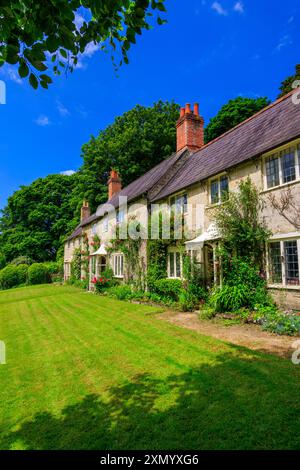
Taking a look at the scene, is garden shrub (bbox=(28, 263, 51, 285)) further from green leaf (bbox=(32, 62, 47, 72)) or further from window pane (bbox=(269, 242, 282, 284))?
green leaf (bbox=(32, 62, 47, 72))

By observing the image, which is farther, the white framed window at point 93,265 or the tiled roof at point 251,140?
the white framed window at point 93,265

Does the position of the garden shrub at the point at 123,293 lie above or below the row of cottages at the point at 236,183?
below

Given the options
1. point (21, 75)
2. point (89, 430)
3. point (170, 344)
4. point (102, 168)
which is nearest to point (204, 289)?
point (170, 344)

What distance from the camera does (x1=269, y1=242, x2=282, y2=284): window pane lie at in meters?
9.54

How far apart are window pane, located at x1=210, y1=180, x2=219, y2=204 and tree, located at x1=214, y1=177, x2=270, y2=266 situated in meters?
1.50

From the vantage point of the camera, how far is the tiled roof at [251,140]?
32.4 feet

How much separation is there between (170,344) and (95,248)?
1950 centimetres

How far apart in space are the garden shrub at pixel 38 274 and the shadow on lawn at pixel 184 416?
3597cm

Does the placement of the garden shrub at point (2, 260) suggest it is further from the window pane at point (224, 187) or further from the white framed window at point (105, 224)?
the window pane at point (224, 187)

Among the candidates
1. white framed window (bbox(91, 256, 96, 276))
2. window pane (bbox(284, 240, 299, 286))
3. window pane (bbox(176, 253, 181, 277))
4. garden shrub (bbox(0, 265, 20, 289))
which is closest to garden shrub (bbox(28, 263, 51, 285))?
garden shrub (bbox(0, 265, 20, 289))

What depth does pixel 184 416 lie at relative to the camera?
12.8 feet

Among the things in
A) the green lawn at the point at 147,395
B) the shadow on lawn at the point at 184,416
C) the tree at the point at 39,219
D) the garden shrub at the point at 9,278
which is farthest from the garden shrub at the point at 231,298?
the tree at the point at 39,219

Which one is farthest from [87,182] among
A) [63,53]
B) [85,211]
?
[63,53]

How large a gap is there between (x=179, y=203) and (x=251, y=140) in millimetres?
5038
